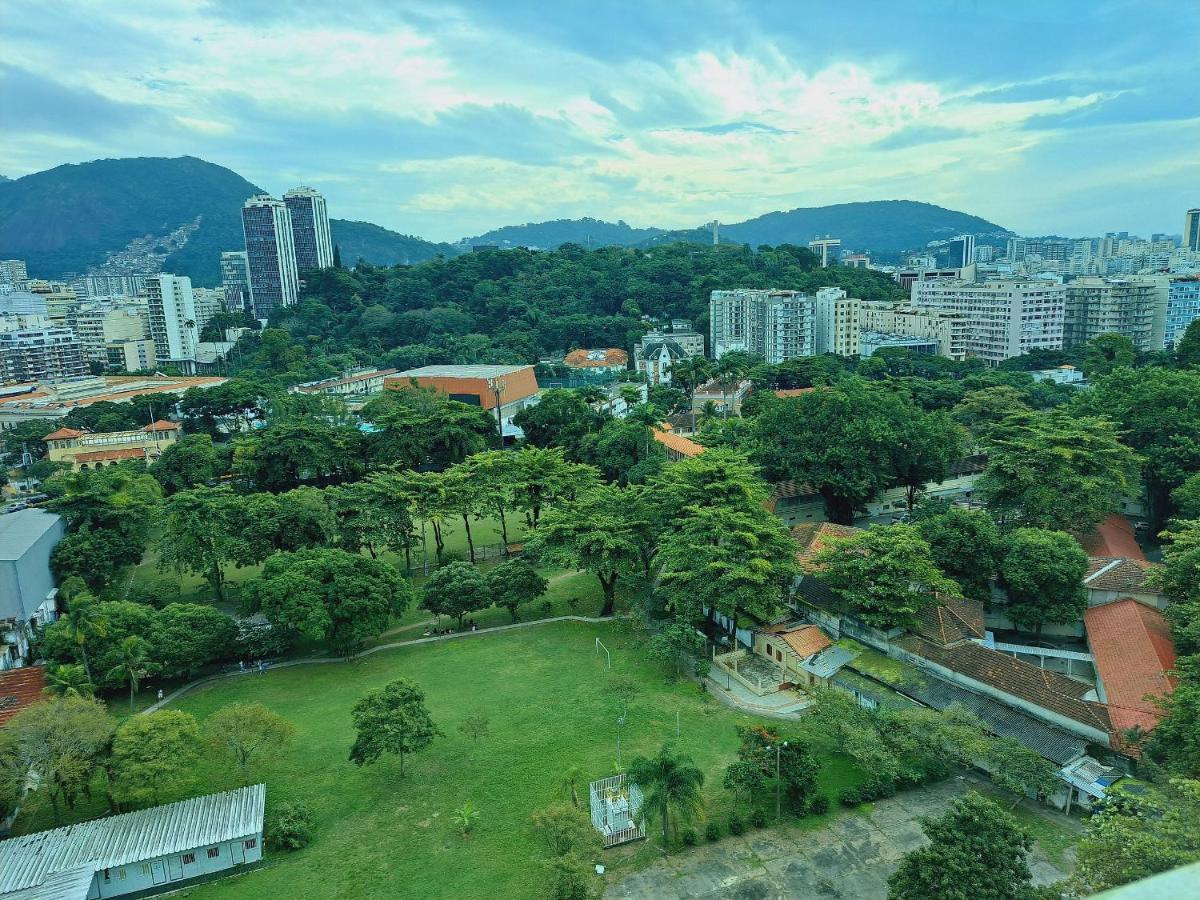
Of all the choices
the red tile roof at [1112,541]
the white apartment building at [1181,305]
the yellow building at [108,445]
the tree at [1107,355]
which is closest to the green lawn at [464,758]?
the red tile roof at [1112,541]

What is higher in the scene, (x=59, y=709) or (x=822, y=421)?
(x=822, y=421)

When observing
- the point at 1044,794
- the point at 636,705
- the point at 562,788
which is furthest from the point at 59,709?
the point at 1044,794

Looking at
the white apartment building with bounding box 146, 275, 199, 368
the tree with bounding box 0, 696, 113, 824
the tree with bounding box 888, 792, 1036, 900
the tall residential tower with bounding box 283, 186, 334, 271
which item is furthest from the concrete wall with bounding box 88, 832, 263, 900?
the tall residential tower with bounding box 283, 186, 334, 271

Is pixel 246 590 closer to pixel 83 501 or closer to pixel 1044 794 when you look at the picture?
pixel 83 501

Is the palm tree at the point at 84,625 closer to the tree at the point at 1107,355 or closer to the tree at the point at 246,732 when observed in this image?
the tree at the point at 246,732

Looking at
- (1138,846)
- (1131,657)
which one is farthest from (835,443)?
(1138,846)

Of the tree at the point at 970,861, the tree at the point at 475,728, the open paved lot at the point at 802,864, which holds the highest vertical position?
the tree at the point at 970,861
